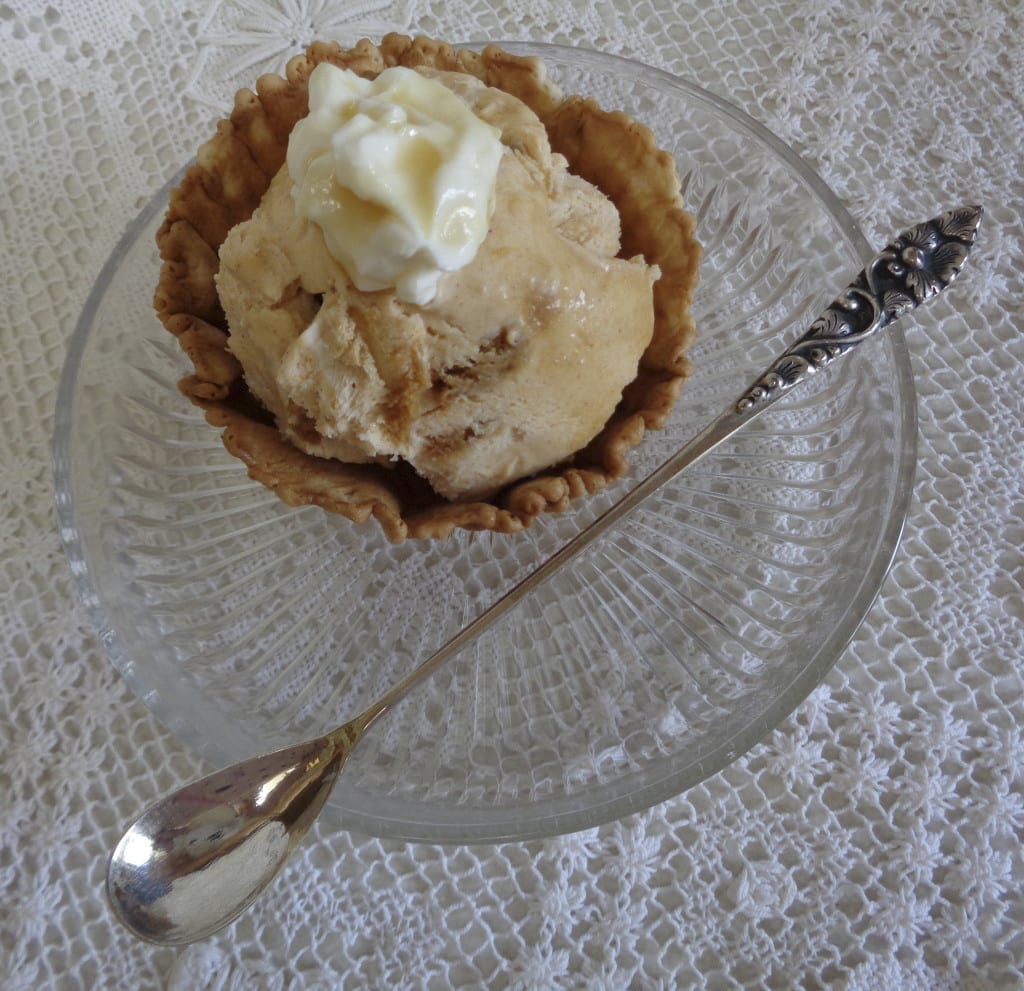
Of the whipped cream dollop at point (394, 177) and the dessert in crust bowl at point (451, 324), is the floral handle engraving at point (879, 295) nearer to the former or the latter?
the dessert in crust bowl at point (451, 324)

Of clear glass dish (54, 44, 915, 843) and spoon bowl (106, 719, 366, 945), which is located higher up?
clear glass dish (54, 44, 915, 843)

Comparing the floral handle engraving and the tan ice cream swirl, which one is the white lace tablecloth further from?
the tan ice cream swirl

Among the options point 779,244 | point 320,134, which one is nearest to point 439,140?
point 320,134

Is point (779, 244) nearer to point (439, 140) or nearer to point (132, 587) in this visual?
point (439, 140)

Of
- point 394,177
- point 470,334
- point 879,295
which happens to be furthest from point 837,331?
point 394,177

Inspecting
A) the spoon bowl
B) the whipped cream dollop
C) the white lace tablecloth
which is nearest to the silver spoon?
the spoon bowl

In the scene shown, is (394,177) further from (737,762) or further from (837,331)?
(737,762)

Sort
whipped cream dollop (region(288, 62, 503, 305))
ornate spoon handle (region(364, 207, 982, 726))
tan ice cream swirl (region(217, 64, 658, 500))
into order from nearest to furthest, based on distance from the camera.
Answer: whipped cream dollop (region(288, 62, 503, 305)) → tan ice cream swirl (region(217, 64, 658, 500)) → ornate spoon handle (region(364, 207, 982, 726))
